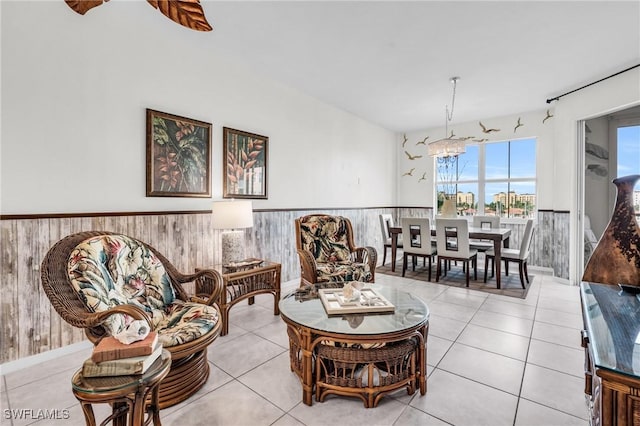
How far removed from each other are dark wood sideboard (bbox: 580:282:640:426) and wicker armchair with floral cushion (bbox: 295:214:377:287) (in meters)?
2.17

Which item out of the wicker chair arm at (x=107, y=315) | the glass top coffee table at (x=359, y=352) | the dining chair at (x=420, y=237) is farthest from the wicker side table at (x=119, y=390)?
the dining chair at (x=420, y=237)

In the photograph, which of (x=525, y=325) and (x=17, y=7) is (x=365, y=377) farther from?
(x=17, y=7)

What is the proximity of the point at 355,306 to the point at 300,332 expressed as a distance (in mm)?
431

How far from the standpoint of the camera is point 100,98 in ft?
8.16

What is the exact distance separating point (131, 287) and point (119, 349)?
91 centimetres

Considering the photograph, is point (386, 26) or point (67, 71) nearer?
point (67, 71)

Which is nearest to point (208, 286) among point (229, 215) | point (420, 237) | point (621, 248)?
point (229, 215)

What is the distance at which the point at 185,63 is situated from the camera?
3055mm

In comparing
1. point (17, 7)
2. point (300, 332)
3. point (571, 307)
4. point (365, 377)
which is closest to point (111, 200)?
point (17, 7)

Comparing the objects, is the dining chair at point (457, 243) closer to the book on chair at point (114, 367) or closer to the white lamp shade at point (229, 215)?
the white lamp shade at point (229, 215)

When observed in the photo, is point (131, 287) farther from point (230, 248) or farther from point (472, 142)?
point (472, 142)

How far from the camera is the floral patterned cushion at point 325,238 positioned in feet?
11.6

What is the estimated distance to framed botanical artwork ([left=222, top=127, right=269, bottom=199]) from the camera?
3.46 metres

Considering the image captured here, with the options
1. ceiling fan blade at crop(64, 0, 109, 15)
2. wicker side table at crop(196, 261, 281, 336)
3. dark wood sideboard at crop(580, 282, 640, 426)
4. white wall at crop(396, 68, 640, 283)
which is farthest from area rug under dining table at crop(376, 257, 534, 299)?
ceiling fan blade at crop(64, 0, 109, 15)
